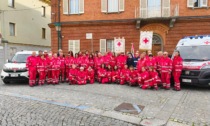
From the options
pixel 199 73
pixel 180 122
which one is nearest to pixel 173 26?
pixel 199 73

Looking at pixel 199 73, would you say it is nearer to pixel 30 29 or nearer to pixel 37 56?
pixel 37 56

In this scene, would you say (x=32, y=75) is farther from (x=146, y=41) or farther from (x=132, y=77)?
(x=146, y=41)

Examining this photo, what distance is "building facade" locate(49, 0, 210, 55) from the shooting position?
18016 millimetres

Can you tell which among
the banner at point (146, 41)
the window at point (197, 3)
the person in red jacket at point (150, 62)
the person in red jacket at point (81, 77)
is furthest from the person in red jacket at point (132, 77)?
the window at point (197, 3)

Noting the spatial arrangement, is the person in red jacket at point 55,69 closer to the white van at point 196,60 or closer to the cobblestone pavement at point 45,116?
the cobblestone pavement at point 45,116

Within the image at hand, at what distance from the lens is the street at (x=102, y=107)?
18.4ft

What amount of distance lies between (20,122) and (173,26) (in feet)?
51.5

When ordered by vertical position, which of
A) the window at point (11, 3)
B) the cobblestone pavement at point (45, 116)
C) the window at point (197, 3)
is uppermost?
the window at point (11, 3)

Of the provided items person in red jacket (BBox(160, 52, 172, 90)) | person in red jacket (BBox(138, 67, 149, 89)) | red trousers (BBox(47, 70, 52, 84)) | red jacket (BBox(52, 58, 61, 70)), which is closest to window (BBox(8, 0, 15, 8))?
red jacket (BBox(52, 58, 61, 70))

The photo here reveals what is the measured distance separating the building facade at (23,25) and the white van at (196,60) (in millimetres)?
22270

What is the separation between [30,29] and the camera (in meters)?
31.6

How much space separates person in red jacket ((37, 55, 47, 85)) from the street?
1.63m

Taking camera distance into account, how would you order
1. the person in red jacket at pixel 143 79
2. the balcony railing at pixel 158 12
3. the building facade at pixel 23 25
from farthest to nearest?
the building facade at pixel 23 25
the balcony railing at pixel 158 12
the person in red jacket at pixel 143 79

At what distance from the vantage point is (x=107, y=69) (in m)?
11.8
